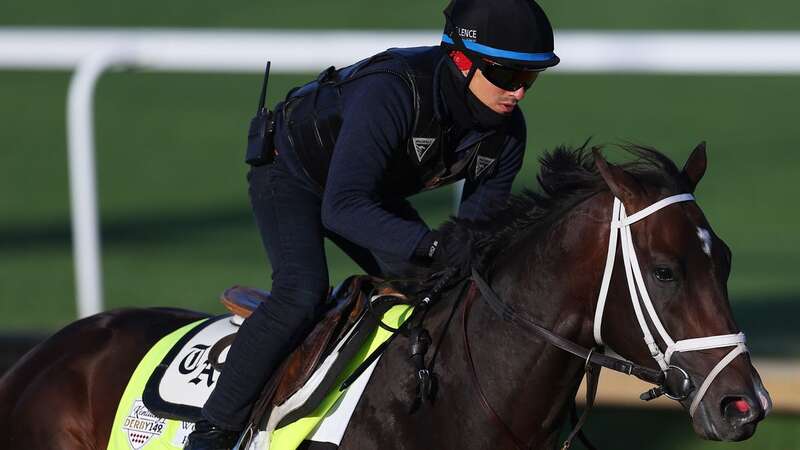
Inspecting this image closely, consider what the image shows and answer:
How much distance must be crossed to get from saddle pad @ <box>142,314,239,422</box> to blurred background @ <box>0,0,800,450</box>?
209cm

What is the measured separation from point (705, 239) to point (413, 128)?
3.04 ft

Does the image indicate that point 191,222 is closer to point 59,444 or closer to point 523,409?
point 59,444

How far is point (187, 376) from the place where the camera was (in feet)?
13.1

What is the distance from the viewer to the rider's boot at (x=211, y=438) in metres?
3.73

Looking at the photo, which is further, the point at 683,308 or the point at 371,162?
the point at 371,162

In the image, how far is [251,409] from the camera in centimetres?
370

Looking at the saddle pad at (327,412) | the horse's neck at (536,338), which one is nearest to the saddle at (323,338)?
the saddle pad at (327,412)

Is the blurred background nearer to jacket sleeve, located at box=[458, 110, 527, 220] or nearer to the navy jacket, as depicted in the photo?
jacket sleeve, located at box=[458, 110, 527, 220]

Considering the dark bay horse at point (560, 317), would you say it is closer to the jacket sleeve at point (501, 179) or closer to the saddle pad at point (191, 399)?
the saddle pad at point (191, 399)

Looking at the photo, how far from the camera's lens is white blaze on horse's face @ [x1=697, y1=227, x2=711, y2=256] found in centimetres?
301

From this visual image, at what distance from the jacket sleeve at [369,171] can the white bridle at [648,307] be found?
530 millimetres

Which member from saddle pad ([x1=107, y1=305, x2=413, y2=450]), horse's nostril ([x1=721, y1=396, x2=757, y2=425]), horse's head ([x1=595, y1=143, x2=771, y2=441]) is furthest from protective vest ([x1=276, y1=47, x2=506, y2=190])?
horse's nostril ([x1=721, y1=396, x2=757, y2=425])

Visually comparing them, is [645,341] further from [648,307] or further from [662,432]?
[662,432]

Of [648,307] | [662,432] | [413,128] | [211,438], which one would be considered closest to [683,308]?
[648,307]
